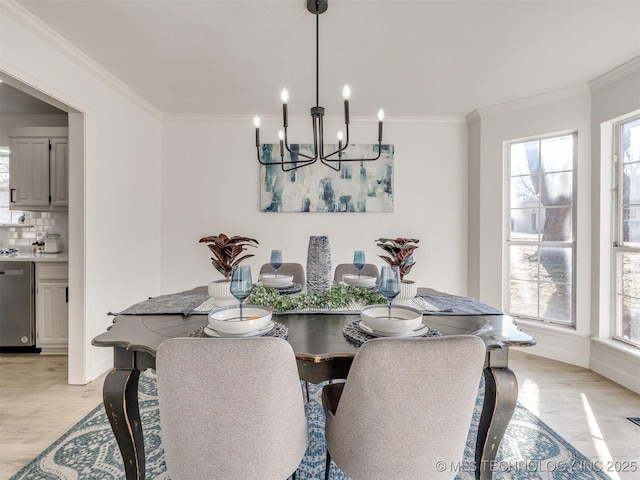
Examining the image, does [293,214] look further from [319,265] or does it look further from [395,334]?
[395,334]

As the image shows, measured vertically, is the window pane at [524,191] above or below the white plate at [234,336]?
above

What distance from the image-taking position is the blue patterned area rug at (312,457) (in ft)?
4.99

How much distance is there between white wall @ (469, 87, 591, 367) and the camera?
277cm

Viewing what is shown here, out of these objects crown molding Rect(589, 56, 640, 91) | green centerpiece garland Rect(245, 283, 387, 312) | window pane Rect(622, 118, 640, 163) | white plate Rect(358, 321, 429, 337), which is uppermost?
crown molding Rect(589, 56, 640, 91)

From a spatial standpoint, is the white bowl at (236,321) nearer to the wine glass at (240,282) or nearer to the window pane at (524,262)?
the wine glass at (240,282)

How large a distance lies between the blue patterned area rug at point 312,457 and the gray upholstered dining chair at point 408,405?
71cm

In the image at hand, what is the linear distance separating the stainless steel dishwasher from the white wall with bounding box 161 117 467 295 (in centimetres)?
113

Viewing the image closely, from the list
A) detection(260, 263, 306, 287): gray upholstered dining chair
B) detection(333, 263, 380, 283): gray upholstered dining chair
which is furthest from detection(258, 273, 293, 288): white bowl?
detection(333, 263, 380, 283): gray upholstered dining chair

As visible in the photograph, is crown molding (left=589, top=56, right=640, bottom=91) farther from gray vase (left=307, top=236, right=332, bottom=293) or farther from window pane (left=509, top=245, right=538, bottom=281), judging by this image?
gray vase (left=307, top=236, right=332, bottom=293)

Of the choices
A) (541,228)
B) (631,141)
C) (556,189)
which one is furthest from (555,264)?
(631,141)

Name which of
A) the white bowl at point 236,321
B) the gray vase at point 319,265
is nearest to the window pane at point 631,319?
the gray vase at point 319,265

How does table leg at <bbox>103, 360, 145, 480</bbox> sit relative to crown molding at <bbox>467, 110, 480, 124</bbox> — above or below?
below

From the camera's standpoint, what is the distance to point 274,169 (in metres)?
3.49

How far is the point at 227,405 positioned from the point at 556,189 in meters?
3.40
